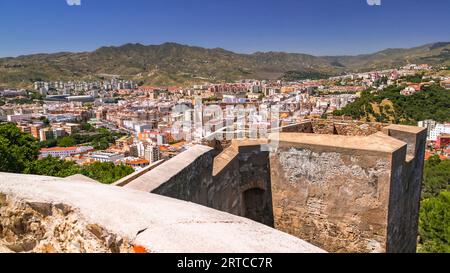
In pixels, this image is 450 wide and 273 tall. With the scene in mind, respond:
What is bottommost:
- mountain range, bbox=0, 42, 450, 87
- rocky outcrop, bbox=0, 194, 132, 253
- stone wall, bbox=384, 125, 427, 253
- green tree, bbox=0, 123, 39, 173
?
green tree, bbox=0, 123, 39, 173

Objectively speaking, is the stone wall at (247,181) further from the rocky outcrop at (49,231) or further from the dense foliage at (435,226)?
the dense foliage at (435,226)

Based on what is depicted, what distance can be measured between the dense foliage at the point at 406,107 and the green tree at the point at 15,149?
48.7 meters

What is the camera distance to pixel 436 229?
14633 mm

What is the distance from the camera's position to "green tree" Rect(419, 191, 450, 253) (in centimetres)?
1401

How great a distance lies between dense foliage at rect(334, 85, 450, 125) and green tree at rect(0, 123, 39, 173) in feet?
160

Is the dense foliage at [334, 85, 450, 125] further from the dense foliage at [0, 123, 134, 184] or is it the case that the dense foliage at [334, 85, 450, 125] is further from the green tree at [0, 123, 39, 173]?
the green tree at [0, 123, 39, 173]

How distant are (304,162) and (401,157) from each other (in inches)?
51.1

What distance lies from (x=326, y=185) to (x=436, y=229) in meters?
12.3

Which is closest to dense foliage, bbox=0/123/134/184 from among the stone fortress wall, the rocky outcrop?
the stone fortress wall

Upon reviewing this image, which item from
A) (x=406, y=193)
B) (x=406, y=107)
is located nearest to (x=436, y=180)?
(x=406, y=193)

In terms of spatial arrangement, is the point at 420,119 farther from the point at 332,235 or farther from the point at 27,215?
the point at 27,215

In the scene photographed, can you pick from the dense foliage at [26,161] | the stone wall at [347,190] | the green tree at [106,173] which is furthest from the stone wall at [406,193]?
the green tree at [106,173]

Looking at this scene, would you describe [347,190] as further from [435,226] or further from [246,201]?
[435,226]
